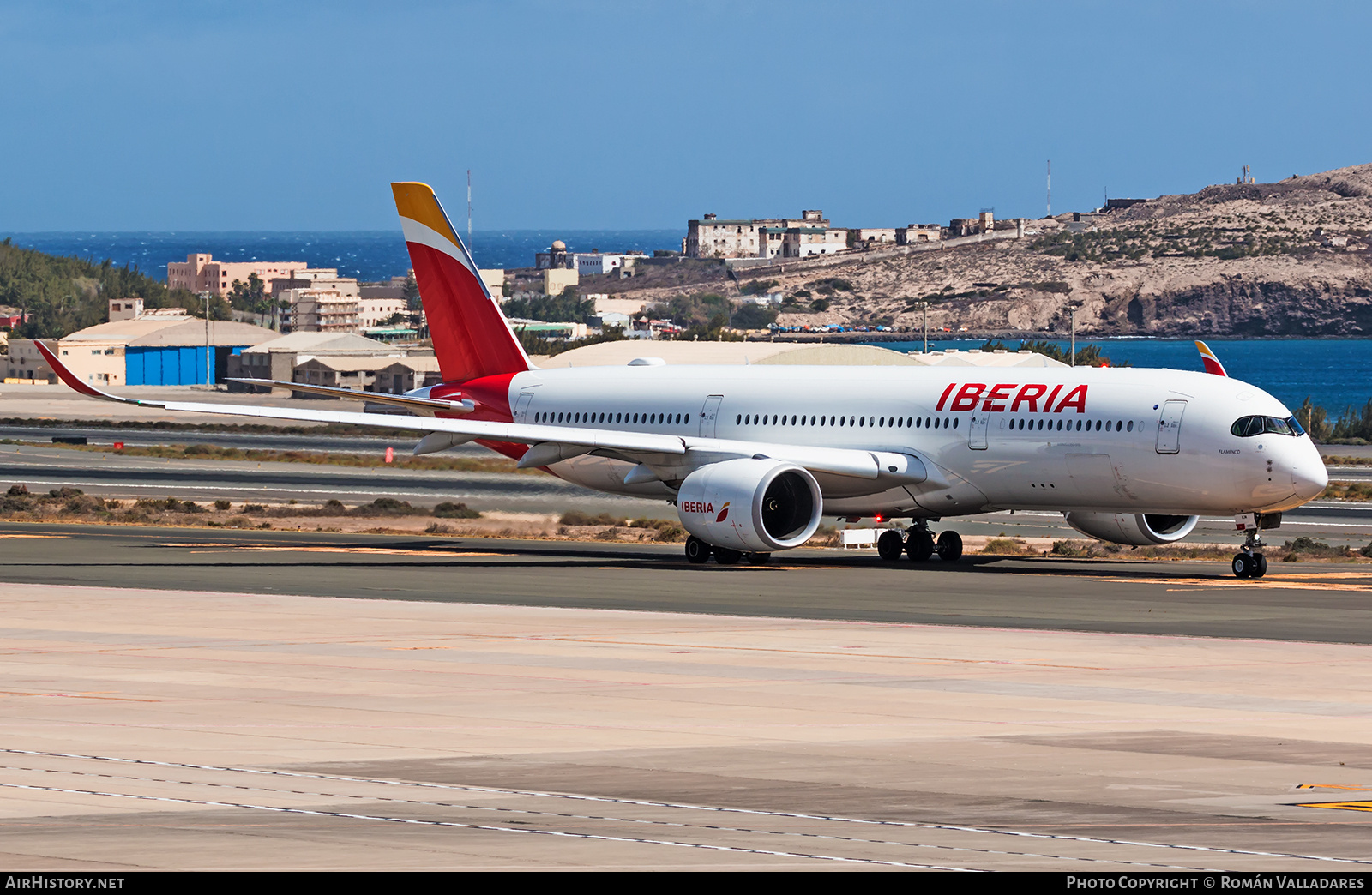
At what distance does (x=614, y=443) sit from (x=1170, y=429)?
1278cm

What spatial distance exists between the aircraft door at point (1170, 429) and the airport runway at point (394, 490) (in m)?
19.9

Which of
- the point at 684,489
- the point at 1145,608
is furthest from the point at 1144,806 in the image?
the point at 684,489

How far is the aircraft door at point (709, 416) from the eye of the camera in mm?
49125

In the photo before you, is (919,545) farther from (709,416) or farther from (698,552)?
(709,416)

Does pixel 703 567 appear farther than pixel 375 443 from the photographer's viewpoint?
No

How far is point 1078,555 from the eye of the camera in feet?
173

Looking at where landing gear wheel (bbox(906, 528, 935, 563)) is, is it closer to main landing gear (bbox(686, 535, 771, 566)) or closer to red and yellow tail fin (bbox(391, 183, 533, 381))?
main landing gear (bbox(686, 535, 771, 566))

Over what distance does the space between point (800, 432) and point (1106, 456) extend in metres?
8.31

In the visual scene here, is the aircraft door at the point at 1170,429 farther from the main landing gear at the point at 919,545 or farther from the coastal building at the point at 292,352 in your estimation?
the coastal building at the point at 292,352

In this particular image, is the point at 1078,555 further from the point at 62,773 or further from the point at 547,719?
the point at 62,773

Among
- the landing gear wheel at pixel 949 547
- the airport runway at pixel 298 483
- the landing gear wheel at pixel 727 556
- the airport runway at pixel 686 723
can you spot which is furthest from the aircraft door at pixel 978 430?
the airport runway at pixel 298 483

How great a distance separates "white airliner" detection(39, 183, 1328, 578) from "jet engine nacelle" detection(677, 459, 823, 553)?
0.05 metres

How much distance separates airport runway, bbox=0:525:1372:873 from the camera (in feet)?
48.7

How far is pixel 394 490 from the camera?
268ft
